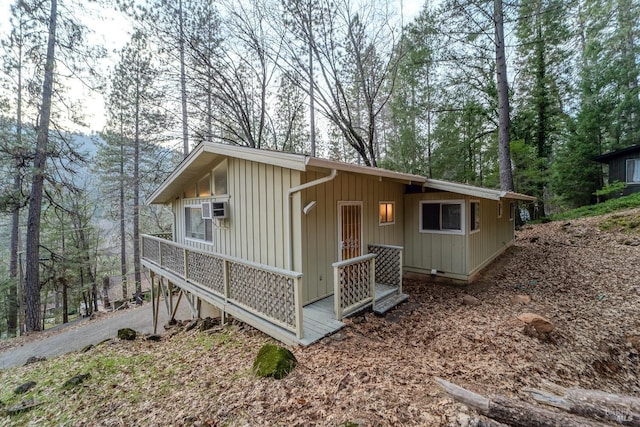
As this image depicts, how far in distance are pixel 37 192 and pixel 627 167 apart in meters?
25.4

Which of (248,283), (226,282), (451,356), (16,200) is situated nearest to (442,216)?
(451,356)

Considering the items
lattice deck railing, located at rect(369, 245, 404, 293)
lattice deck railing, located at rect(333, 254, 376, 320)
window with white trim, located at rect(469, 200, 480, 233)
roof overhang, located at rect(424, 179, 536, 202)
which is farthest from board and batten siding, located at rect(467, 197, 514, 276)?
lattice deck railing, located at rect(333, 254, 376, 320)

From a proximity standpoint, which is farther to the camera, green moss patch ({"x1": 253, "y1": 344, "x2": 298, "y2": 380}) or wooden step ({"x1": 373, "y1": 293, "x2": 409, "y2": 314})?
wooden step ({"x1": 373, "y1": 293, "x2": 409, "y2": 314})

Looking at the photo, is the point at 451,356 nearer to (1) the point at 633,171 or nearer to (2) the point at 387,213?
(2) the point at 387,213

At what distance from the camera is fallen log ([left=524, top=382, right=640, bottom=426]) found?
2150 mm

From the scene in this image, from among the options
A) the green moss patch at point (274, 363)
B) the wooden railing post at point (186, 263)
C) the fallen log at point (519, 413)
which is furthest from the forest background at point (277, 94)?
the fallen log at point (519, 413)

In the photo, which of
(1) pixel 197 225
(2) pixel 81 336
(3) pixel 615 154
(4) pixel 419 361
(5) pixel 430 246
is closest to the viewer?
(4) pixel 419 361

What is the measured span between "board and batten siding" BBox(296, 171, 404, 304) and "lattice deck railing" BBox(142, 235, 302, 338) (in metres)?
0.84

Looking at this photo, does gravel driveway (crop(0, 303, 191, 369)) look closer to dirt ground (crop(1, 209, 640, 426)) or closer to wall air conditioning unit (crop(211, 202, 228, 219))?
dirt ground (crop(1, 209, 640, 426))

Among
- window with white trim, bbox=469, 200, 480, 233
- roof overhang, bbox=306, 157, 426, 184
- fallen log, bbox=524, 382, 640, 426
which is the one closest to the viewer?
fallen log, bbox=524, 382, 640, 426

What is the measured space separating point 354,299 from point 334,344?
3.50ft

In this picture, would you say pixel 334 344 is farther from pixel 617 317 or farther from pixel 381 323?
pixel 617 317

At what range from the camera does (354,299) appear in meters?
4.57

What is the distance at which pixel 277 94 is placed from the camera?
42.5ft
